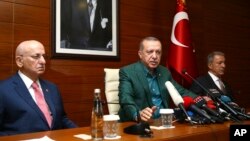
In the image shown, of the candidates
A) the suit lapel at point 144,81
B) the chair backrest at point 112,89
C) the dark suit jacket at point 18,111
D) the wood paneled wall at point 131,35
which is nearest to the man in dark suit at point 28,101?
the dark suit jacket at point 18,111

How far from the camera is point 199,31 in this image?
14.7ft

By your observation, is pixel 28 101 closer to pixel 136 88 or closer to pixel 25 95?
pixel 25 95

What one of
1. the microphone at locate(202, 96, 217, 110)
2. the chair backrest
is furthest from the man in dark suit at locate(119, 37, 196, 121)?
the microphone at locate(202, 96, 217, 110)

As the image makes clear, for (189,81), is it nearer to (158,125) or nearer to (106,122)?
(158,125)

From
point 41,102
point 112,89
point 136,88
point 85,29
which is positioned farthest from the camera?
point 85,29

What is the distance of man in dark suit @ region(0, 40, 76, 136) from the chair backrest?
489 mm

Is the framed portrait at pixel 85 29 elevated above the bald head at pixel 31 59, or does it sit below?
above

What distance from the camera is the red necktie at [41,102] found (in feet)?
7.74

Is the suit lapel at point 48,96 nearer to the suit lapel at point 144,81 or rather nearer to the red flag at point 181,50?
the suit lapel at point 144,81

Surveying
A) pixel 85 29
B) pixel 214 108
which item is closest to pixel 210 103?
pixel 214 108

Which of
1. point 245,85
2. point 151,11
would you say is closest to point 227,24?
point 245,85

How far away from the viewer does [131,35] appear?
366cm

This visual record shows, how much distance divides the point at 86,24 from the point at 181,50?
116 centimetres

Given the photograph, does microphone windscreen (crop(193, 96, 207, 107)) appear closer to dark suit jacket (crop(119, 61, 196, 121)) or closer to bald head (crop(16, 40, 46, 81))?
dark suit jacket (crop(119, 61, 196, 121))
